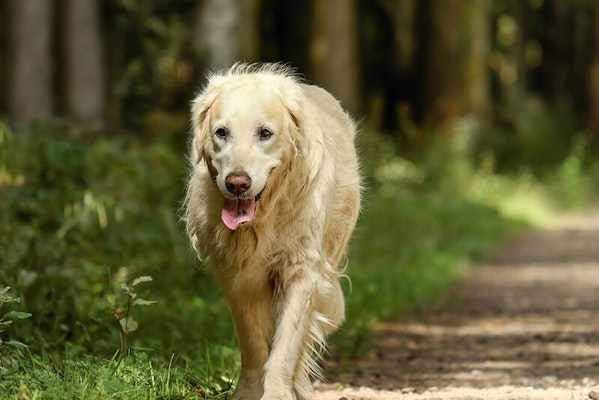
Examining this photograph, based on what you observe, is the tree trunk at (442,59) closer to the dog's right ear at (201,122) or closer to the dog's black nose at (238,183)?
the dog's right ear at (201,122)

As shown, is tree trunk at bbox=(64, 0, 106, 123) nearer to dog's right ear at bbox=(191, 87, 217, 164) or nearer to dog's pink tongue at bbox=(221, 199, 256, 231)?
dog's right ear at bbox=(191, 87, 217, 164)

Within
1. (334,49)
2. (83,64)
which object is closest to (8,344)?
(83,64)

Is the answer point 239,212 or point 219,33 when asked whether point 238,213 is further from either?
point 219,33

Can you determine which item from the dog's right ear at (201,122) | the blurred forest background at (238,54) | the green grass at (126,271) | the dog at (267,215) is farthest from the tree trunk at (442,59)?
the dog's right ear at (201,122)

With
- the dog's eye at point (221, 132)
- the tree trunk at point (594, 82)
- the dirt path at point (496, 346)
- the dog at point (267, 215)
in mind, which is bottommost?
the tree trunk at point (594, 82)

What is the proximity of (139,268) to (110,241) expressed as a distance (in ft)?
1.25

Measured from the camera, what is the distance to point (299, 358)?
5496 millimetres

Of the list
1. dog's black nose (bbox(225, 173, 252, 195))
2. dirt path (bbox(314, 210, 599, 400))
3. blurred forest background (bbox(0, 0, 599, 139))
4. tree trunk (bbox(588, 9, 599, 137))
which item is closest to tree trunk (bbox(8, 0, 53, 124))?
blurred forest background (bbox(0, 0, 599, 139))

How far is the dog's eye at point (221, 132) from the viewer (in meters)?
5.28

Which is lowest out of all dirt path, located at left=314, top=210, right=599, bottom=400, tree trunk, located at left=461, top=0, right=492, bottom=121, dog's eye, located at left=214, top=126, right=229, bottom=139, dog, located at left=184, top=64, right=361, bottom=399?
tree trunk, located at left=461, top=0, right=492, bottom=121

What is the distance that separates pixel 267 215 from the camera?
5477mm

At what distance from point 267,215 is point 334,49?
42.0ft

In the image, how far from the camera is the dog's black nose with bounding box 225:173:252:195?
5.09 metres

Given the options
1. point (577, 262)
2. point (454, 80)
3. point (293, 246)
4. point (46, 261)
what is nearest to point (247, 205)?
point (293, 246)
